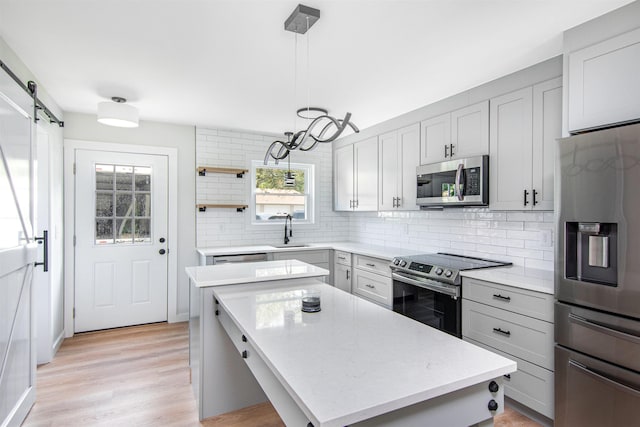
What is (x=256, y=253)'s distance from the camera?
405 centimetres

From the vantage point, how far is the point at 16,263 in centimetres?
200

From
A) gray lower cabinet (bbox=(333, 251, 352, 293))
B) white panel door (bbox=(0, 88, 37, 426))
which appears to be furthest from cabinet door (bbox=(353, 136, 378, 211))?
white panel door (bbox=(0, 88, 37, 426))

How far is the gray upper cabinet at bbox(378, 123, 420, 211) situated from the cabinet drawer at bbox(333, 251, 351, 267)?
704 millimetres

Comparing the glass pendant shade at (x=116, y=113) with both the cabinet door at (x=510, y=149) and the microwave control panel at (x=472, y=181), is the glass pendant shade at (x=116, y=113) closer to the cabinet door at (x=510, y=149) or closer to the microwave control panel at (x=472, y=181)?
the microwave control panel at (x=472, y=181)

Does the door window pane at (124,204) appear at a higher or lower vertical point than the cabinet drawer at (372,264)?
higher

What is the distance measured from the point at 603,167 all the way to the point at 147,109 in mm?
3863

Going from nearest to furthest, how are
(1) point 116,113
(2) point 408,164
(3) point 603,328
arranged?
1. (3) point 603,328
2. (1) point 116,113
3. (2) point 408,164

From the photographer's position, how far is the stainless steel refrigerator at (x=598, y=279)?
1.70 metres

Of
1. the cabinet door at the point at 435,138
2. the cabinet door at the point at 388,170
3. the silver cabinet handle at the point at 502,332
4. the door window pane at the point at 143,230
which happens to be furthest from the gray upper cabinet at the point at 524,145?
the door window pane at the point at 143,230

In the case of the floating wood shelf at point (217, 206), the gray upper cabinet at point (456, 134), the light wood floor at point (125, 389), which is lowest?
the light wood floor at point (125, 389)

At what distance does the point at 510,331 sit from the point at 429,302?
71 cm

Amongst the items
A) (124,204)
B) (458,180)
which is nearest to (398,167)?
(458,180)

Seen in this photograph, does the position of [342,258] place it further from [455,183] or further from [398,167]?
[455,183]

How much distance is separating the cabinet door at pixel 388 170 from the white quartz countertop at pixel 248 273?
170cm
